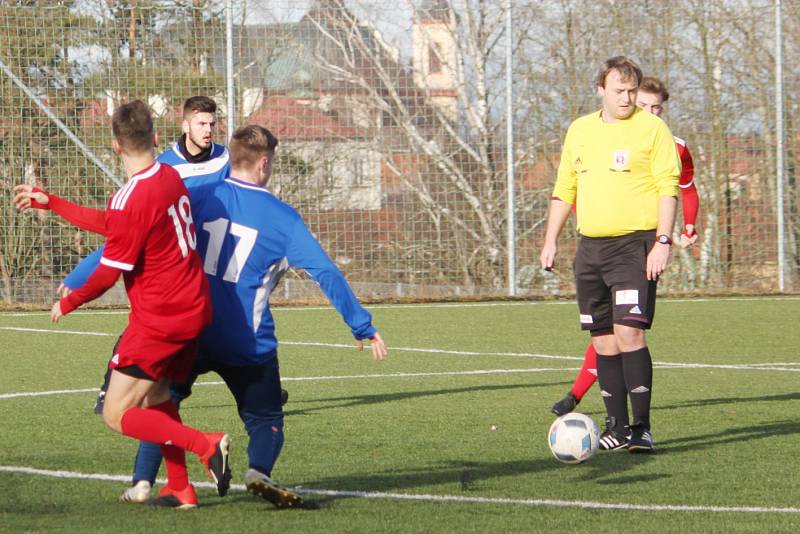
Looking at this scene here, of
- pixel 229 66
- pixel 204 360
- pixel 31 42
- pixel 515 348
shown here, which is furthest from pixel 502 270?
pixel 204 360

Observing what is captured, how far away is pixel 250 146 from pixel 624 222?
2216 millimetres

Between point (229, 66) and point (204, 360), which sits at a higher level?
point (229, 66)

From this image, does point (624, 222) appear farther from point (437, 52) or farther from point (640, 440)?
point (437, 52)

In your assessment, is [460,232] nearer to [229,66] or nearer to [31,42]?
[229,66]

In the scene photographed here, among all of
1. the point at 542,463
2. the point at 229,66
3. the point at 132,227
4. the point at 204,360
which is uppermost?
the point at 229,66

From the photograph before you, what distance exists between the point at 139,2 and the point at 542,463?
11742 mm

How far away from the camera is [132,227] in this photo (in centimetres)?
471

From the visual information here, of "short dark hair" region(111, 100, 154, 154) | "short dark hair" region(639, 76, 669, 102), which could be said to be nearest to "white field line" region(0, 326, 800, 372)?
"short dark hair" region(639, 76, 669, 102)

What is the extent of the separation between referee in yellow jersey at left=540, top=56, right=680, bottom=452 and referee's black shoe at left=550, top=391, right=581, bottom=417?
0.45 metres

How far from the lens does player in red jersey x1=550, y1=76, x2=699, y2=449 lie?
281 inches

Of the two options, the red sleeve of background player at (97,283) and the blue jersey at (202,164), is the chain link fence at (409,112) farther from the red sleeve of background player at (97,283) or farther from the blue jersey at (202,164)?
the red sleeve of background player at (97,283)

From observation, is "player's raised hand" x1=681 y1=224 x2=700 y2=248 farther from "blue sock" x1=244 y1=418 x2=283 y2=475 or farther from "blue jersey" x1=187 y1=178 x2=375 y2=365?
"blue sock" x1=244 y1=418 x2=283 y2=475

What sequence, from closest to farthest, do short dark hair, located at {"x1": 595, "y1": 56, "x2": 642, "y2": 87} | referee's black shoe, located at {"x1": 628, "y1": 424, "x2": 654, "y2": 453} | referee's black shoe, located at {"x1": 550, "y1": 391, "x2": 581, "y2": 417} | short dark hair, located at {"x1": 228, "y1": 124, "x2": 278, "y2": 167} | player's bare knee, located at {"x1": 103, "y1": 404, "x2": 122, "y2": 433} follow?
player's bare knee, located at {"x1": 103, "y1": 404, "x2": 122, "y2": 433} → short dark hair, located at {"x1": 228, "y1": 124, "x2": 278, "y2": 167} → referee's black shoe, located at {"x1": 628, "y1": 424, "x2": 654, "y2": 453} → short dark hair, located at {"x1": 595, "y1": 56, "x2": 642, "y2": 87} → referee's black shoe, located at {"x1": 550, "y1": 391, "x2": 581, "y2": 417}

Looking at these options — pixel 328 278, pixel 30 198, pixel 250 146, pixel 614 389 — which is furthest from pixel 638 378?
pixel 30 198
